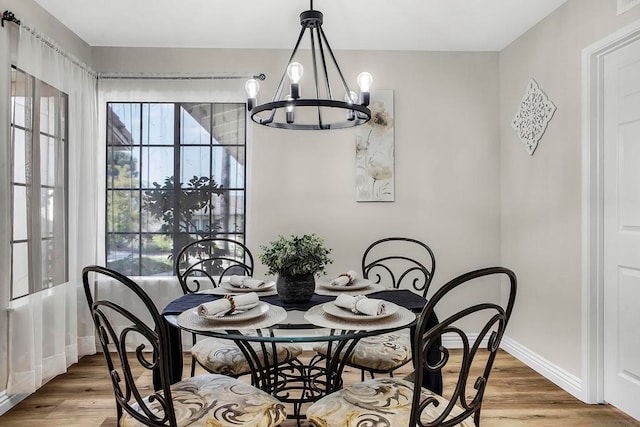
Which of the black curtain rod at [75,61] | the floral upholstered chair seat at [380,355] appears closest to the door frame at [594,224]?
the floral upholstered chair seat at [380,355]

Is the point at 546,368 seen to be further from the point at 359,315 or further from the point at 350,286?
the point at 359,315

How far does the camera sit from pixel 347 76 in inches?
148

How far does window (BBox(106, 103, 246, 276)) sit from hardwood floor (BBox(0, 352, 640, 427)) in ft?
3.40

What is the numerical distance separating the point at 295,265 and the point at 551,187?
2.05m

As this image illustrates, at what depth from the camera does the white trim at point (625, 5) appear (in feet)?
7.70

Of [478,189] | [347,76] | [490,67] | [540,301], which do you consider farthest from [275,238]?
[490,67]

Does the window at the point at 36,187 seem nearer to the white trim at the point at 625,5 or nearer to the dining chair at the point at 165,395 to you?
the dining chair at the point at 165,395

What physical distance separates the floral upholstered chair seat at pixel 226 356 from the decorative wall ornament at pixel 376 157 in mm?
1734

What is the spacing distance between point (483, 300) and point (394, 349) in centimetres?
191

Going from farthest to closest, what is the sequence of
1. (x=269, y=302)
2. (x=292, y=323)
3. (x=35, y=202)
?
(x=35, y=202) < (x=269, y=302) < (x=292, y=323)

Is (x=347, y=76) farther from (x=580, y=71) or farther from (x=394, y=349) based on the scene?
(x=394, y=349)

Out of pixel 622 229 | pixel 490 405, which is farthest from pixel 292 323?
pixel 622 229

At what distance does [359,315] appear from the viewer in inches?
67.6

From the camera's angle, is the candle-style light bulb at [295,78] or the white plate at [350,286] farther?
the white plate at [350,286]
